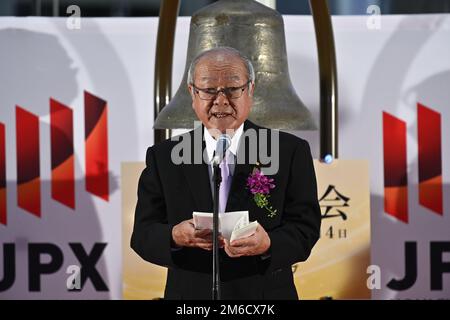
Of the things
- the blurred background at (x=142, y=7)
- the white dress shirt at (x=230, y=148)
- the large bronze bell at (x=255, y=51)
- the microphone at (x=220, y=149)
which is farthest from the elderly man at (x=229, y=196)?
the blurred background at (x=142, y=7)

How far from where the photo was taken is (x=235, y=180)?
157 cm

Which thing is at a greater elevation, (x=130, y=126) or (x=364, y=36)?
(x=364, y=36)

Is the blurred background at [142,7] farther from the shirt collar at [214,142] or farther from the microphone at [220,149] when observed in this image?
the microphone at [220,149]

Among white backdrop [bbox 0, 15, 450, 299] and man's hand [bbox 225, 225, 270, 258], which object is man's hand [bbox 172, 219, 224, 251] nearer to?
man's hand [bbox 225, 225, 270, 258]

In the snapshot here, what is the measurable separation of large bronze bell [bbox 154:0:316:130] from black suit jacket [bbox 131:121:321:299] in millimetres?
343

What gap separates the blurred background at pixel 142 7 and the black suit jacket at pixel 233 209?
1604mm

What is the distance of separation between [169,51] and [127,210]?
0.71 m

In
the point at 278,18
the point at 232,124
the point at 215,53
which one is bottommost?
the point at 232,124

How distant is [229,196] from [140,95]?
145cm

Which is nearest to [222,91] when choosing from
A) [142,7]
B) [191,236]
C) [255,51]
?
[191,236]

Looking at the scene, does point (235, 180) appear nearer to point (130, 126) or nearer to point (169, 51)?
point (169, 51)

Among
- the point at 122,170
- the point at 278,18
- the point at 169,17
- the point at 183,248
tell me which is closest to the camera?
the point at 183,248

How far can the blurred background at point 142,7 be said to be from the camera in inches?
123

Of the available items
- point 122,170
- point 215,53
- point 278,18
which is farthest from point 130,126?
point 215,53
